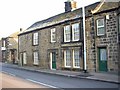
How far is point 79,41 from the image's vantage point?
90.2 feet

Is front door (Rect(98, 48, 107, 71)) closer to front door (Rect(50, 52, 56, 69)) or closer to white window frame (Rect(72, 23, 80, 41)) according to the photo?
white window frame (Rect(72, 23, 80, 41))

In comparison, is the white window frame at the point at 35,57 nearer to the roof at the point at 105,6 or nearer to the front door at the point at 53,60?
the front door at the point at 53,60

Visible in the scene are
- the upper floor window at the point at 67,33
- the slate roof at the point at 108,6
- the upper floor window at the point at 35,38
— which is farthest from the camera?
the upper floor window at the point at 35,38

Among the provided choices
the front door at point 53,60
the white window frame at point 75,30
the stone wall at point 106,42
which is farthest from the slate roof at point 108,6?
the front door at point 53,60

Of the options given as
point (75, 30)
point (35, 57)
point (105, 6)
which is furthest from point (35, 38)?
point (105, 6)

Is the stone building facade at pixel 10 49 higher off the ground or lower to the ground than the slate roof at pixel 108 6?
lower

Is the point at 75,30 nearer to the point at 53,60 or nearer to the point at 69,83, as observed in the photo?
the point at 53,60

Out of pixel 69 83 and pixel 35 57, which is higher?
pixel 35 57

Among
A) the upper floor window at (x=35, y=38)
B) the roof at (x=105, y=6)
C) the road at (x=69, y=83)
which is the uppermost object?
the roof at (x=105, y=6)

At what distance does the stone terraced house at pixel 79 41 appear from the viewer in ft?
77.2

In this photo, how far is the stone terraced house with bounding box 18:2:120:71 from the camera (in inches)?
926

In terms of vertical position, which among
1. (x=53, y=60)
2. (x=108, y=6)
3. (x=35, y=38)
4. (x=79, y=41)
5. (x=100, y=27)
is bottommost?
(x=53, y=60)

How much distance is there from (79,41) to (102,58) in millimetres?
3857

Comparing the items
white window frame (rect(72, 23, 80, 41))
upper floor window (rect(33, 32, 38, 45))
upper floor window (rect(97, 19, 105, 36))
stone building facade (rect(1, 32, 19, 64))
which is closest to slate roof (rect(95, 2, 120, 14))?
upper floor window (rect(97, 19, 105, 36))
